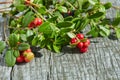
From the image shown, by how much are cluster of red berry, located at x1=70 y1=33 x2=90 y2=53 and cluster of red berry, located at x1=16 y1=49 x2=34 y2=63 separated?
197 mm

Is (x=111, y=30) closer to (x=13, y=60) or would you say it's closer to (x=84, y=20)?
(x=84, y=20)

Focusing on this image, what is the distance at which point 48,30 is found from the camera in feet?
5.58

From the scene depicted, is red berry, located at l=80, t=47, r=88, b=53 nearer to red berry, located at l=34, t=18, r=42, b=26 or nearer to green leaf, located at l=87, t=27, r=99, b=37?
green leaf, located at l=87, t=27, r=99, b=37

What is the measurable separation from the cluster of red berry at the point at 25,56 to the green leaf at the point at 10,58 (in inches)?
1.3

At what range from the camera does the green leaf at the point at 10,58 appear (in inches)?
65.5

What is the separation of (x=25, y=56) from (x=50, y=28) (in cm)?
16

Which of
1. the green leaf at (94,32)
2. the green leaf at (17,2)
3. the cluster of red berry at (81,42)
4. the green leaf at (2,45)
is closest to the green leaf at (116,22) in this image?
the green leaf at (94,32)

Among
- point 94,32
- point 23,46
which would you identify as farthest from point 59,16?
point 23,46

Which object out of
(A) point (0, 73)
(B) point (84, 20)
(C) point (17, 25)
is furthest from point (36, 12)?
(A) point (0, 73)

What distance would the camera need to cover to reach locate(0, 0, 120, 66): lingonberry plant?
1.70 m

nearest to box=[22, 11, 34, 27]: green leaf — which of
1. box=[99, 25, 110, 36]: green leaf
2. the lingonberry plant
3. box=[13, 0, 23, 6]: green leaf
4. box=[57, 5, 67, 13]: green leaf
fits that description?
the lingonberry plant

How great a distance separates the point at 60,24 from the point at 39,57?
169mm

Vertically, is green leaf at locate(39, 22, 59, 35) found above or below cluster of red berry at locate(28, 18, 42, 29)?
above

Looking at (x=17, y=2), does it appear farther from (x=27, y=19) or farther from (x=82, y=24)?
(x=82, y=24)
